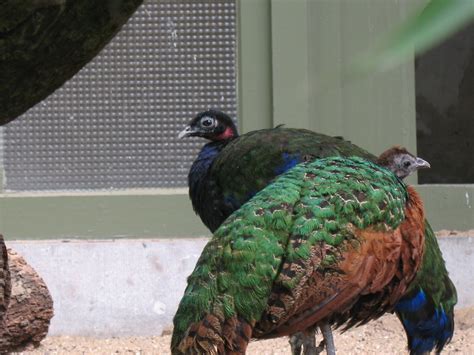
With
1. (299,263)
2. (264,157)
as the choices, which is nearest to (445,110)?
(264,157)

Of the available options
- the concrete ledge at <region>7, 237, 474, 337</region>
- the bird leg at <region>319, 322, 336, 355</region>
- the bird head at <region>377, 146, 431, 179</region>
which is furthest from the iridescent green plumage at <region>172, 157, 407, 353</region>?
the concrete ledge at <region>7, 237, 474, 337</region>

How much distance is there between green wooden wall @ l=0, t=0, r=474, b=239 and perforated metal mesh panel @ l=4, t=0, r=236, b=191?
13cm

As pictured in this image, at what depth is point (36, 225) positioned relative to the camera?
5.16 meters

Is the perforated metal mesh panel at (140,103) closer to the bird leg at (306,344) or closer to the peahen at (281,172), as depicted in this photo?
the peahen at (281,172)

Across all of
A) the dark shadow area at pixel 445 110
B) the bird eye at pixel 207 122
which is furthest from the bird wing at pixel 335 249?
the dark shadow area at pixel 445 110

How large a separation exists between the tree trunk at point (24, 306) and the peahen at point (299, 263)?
72.2 inches

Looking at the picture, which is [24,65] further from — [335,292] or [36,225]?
[36,225]

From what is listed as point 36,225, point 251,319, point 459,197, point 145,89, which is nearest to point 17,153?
point 36,225

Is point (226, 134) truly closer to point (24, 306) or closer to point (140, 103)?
point (140, 103)

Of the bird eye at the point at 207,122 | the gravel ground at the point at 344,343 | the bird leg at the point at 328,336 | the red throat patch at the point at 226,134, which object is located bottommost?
the gravel ground at the point at 344,343

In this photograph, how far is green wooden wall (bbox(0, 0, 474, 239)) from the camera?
5.20m

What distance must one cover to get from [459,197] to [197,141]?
5.39ft

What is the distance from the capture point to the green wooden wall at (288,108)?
5195 mm

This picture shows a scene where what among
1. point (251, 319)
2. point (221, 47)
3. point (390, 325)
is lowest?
point (390, 325)
